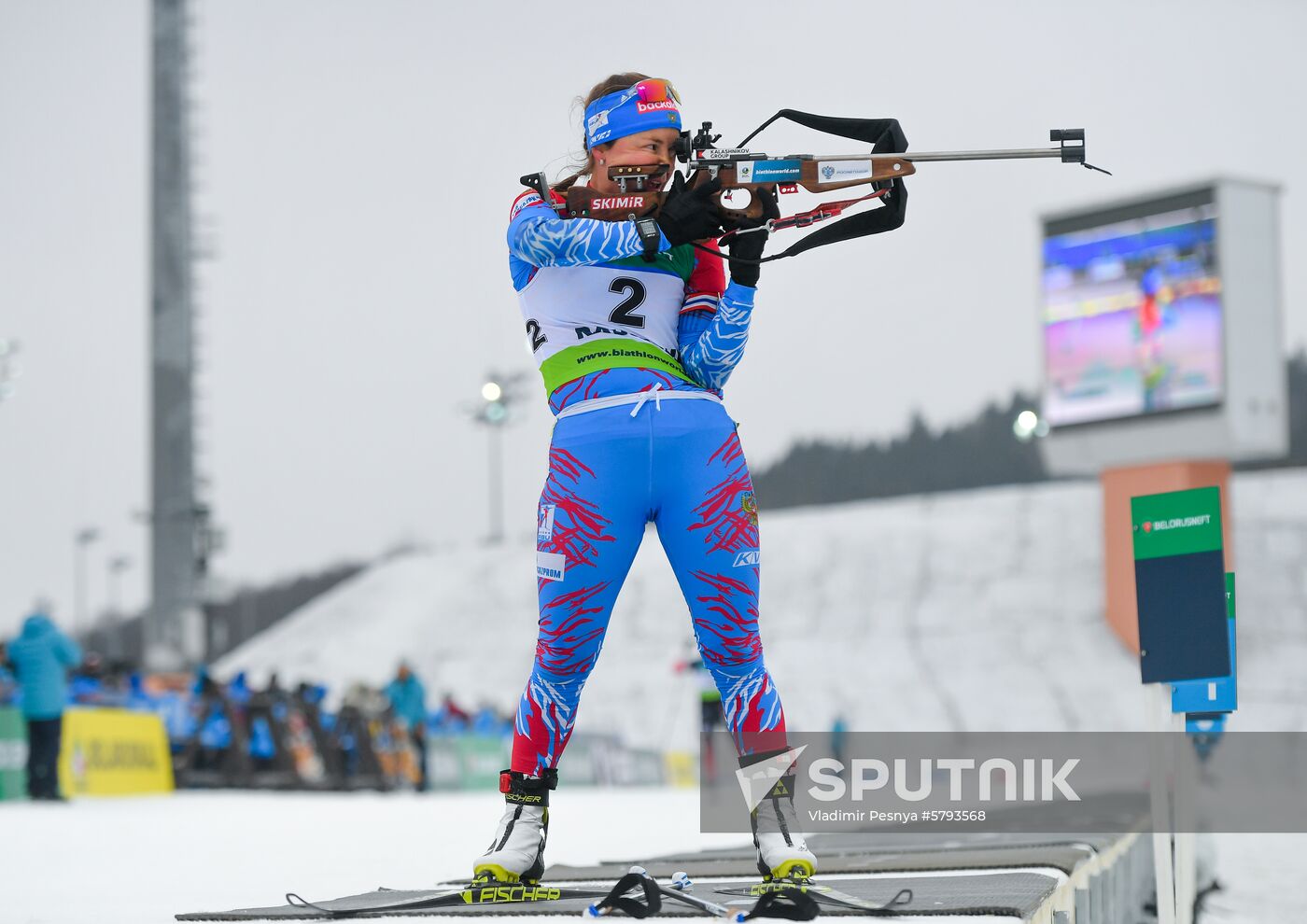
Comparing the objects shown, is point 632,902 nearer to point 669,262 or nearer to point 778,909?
point 778,909

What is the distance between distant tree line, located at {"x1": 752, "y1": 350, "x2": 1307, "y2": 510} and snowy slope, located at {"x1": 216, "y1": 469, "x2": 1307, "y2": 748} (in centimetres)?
2469

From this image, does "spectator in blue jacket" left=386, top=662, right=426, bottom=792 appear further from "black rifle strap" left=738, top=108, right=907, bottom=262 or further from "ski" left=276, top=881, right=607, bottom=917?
"black rifle strap" left=738, top=108, right=907, bottom=262

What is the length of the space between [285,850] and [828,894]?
454 centimetres

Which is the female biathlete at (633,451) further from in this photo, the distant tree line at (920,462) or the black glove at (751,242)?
the distant tree line at (920,462)

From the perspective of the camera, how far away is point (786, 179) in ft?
11.8

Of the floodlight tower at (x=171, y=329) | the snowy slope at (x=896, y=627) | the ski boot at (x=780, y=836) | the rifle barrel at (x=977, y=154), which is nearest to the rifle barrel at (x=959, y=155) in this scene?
the rifle barrel at (x=977, y=154)

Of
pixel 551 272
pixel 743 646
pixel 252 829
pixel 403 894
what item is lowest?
pixel 252 829

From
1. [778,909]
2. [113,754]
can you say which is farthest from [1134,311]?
[778,909]

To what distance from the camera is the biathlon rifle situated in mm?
3533

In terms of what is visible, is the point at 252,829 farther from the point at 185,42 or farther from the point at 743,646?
the point at 185,42

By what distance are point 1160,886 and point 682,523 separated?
187 centimetres

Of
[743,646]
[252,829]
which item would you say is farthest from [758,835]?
[252,829]

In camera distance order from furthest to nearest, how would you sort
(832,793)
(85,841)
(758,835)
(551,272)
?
(85,841)
(832,793)
(551,272)
(758,835)

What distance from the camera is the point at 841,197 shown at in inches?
149
